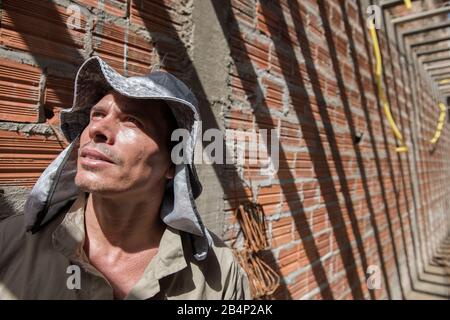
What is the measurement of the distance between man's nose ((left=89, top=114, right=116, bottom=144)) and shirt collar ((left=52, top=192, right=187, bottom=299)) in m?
0.31

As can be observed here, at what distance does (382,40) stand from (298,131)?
112 inches

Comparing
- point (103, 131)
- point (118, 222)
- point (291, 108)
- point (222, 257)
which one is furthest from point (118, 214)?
point (291, 108)

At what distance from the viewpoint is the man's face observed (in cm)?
119

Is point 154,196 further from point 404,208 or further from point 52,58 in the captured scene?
point 404,208

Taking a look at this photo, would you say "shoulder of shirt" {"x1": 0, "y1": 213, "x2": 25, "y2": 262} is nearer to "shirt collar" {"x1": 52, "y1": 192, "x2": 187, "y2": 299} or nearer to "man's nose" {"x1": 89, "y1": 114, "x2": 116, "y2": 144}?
"shirt collar" {"x1": 52, "y1": 192, "x2": 187, "y2": 299}

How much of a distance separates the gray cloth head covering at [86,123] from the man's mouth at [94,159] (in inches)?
5.5

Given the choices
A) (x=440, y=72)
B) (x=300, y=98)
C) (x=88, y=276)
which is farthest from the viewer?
(x=440, y=72)

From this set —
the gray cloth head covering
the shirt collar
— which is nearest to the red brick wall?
the gray cloth head covering

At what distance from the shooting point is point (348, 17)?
3.76 m

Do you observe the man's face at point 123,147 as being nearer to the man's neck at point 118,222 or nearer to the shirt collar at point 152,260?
the man's neck at point 118,222

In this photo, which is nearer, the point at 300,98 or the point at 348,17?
the point at 300,98

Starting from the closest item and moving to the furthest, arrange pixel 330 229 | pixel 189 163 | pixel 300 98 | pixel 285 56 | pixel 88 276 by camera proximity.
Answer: pixel 88 276 → pixel 189 163 → pixel 285 56 → pixel 300 98 → pixel 330 229

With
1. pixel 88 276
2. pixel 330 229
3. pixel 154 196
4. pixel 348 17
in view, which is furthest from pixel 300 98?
pixel 88 276

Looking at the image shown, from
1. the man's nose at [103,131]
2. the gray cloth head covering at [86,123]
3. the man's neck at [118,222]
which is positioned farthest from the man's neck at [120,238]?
the man's nose at [103,131]
